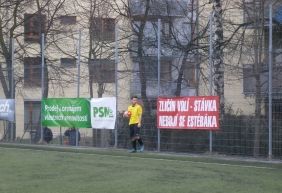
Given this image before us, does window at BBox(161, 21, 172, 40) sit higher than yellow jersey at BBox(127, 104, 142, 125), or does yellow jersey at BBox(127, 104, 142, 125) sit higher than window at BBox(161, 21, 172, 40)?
window at BBox(161, 21, 172, 40)

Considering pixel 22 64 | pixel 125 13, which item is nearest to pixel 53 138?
pixel 22 64

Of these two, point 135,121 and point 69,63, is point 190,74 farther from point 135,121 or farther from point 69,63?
point 69,63

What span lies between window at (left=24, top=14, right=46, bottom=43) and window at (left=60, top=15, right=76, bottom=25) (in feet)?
4.08

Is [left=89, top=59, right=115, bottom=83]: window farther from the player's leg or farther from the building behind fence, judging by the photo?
the player's leg

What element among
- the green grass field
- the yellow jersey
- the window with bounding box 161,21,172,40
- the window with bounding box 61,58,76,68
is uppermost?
the window with bounding box 161,21,172,40

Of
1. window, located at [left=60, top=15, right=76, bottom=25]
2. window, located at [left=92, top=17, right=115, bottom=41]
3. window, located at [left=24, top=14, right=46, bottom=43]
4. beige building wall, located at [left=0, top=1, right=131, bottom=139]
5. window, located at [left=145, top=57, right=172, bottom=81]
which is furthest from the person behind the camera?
window, located at [left=60, top=15, right=76, bottom=25]

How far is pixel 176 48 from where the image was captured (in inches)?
910

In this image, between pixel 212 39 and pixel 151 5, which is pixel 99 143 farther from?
pixel 151 5

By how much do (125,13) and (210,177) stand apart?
16467mm

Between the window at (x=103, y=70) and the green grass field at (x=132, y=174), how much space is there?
4699 millimetres

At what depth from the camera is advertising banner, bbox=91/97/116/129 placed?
21.5 meters

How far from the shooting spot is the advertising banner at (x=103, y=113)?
848 inches

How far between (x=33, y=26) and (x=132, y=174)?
904 inches

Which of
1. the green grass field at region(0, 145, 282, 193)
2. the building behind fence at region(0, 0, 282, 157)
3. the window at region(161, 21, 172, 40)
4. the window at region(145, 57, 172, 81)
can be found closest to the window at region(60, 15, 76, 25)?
the building behind fence at region(0, 0, 282, 157)
